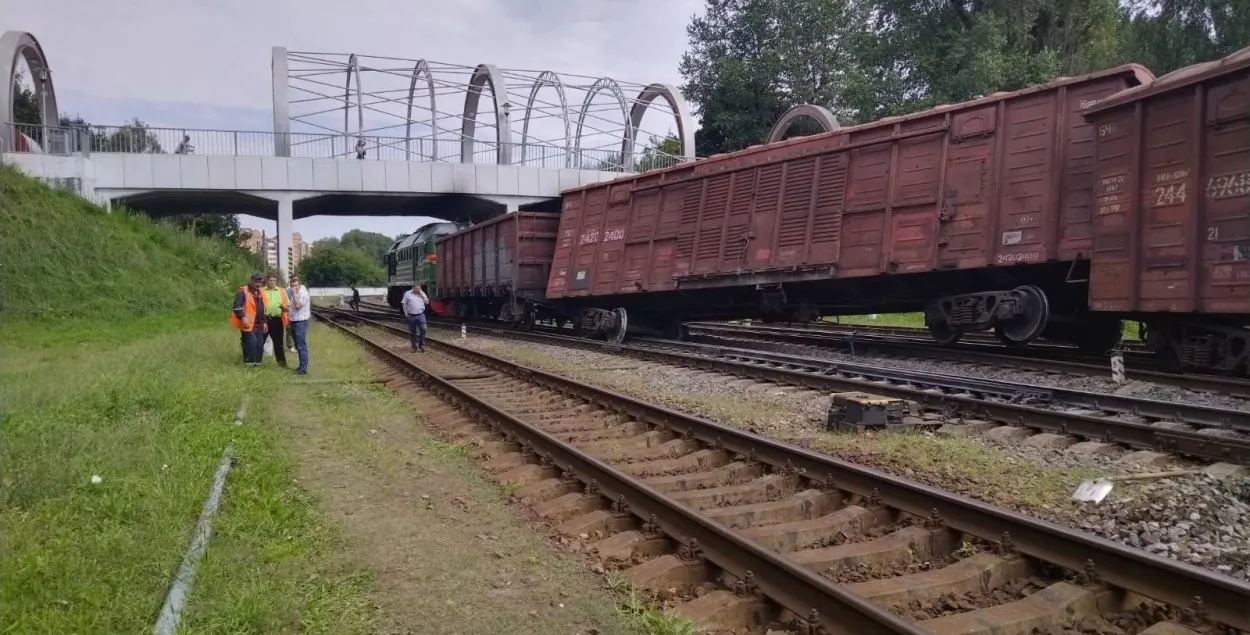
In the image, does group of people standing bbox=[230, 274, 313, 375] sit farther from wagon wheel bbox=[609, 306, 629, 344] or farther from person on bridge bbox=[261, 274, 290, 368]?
wagon wheel bbox=[609, 306, 629, 344]

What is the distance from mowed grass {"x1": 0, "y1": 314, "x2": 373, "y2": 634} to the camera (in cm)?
365

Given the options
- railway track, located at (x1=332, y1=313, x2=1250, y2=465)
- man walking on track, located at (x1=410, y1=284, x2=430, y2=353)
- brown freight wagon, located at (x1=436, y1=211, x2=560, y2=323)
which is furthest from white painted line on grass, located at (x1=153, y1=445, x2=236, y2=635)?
brown freight wagon, located at (x1=436, y1=211, x2=560, y2=323)

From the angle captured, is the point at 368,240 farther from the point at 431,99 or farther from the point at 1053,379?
the point at 1053,379

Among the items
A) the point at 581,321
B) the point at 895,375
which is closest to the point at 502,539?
the point at 895,375

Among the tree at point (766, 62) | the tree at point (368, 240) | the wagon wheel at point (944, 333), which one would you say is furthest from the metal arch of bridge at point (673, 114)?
the tree at point (368, 240)

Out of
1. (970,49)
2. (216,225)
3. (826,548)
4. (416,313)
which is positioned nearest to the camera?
(826,548)

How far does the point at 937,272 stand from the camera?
11805mm

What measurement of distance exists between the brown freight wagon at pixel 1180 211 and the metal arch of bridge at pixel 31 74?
1234 inches

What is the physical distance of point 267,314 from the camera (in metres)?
13.3

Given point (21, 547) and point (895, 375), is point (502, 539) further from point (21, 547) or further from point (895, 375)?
point (895, 375)

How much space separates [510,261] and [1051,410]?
1500 cm

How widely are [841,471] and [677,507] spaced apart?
129 centimetres

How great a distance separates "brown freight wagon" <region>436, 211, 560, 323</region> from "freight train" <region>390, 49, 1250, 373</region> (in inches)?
95.5

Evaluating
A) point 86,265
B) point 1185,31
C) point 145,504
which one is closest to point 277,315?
point 145,504
